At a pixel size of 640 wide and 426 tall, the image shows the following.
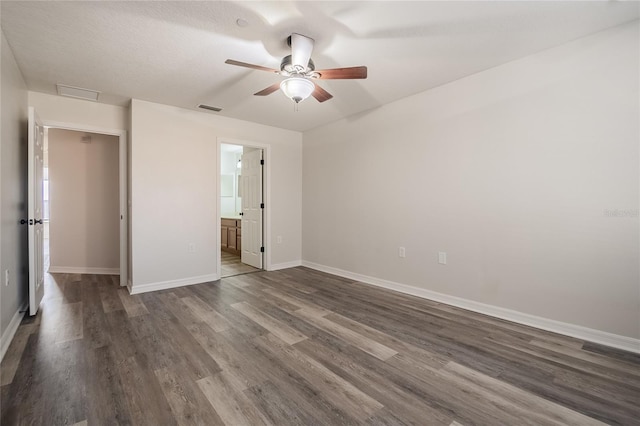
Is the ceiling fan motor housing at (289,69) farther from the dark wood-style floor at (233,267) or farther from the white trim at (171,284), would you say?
the dark wood-style floor at (233,267)

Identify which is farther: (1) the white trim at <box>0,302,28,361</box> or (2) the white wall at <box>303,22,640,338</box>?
(2) the white wall at <box>303,22,640,338</box>

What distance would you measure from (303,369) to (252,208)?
3708 millimetres

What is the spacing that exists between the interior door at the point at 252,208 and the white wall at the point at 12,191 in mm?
2910

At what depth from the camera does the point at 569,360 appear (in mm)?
2162

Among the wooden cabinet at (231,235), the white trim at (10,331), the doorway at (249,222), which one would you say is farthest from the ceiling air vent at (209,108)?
the white trim at (10,331)

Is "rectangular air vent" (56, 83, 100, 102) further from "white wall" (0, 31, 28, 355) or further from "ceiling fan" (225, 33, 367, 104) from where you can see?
"ceiling fan" (225, 33, 367, 104)

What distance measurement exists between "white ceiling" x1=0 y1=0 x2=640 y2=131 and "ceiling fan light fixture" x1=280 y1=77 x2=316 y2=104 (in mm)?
348

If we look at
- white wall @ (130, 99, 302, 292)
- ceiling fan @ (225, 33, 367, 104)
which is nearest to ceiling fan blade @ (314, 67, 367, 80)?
ceiling fan @ (225, 33, 367, 104)

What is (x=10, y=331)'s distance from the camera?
2461 millimetres

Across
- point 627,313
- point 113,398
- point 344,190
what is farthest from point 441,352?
point 344,190

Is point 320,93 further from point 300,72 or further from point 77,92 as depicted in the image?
point 77,92

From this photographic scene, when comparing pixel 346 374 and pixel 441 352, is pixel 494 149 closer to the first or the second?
pixel 441 352

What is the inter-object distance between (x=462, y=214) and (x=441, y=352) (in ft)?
5.14

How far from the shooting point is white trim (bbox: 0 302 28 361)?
221 cm
